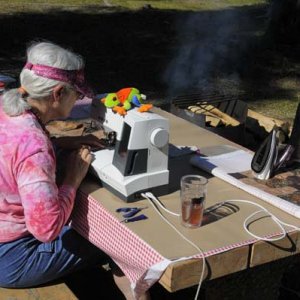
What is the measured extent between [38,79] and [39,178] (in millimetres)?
400

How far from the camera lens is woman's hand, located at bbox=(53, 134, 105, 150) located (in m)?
2.54

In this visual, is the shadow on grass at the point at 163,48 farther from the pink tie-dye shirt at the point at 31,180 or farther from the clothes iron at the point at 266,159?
the pink tie-dye shirt at the point at 31,180

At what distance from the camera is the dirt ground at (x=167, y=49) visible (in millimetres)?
7062

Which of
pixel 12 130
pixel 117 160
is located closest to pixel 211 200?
pixel 117 160

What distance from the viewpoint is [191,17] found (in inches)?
463

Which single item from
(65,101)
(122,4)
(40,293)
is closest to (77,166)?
(65,101)

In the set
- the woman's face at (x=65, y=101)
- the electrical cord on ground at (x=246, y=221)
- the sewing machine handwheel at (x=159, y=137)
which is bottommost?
the electrical cord on ground at (x=246, y=221)

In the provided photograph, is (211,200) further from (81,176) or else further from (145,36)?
(145,36)

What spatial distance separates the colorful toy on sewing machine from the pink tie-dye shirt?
325 millimetres

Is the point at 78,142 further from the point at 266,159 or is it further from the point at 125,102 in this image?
the point at 266,159

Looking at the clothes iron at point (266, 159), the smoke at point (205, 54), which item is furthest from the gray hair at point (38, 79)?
the smoke at point (205, 54)

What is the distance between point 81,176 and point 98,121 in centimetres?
31

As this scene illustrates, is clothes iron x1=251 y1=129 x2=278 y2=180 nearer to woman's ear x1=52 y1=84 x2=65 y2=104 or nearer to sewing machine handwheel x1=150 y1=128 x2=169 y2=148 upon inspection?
sewing machine handwheel x1=150 y1=128 x2=169 y2=148

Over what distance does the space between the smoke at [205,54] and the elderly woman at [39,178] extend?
172 inches
